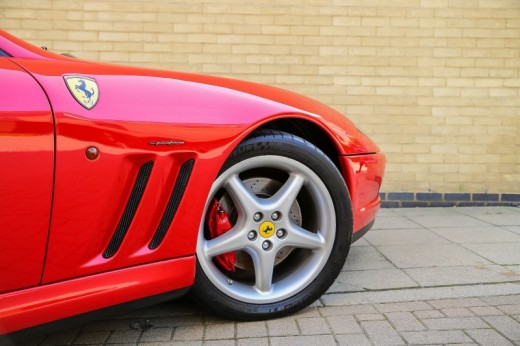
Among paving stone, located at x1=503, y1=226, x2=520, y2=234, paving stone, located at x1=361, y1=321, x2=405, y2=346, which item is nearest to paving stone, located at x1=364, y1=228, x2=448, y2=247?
paving stone, located at x1=503, y1=226, x2=520, y2=234

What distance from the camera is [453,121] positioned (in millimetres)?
5012

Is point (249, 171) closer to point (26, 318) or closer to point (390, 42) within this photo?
point (26, 318)

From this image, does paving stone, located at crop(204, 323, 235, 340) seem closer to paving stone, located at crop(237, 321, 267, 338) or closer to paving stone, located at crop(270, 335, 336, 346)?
paving stone, located at crop(237, 321, 267, 338)

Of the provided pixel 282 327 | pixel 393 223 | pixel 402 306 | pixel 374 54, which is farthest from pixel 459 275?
pixel 374 54

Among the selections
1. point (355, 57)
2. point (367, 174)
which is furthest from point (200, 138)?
point (355, 57)

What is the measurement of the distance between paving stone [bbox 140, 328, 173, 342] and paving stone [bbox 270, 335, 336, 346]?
1.52 feet

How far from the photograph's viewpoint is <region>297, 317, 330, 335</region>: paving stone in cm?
196

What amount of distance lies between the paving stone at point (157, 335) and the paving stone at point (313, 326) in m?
0.59

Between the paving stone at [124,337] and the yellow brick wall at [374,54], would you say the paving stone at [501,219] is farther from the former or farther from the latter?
the paving stone at [124,337]

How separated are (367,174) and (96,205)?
139 centimetres

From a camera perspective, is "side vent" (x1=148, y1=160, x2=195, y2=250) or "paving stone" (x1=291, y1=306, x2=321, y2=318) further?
"paving stone" (x1=291, y1=306, x2=321, y2=318)

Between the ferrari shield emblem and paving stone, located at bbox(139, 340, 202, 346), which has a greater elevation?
the ferrari shield emblem

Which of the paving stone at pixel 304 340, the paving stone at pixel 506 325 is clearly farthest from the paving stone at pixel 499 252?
the paving stone at pixel 304 340

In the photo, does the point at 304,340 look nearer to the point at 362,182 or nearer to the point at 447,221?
the point at 362,182
